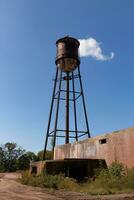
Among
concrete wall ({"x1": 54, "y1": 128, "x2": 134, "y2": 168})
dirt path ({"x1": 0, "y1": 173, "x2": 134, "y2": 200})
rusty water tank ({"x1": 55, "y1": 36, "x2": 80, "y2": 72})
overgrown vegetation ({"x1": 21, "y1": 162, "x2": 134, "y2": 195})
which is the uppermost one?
rusty water tank ({"x1": 55, "y1": 36, "x2": 80, "y2": 72})

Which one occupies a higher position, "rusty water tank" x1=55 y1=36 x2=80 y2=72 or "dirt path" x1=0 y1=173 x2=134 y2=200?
"rusty water tank" x1=55 y1=36 x2=80 y2=72

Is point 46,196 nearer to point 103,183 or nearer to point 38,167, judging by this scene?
point 103,183

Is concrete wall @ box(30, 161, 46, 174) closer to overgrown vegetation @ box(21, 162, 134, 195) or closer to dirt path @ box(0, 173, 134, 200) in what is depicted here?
overgrown vegetation @ box(21, 162, 134, 195)

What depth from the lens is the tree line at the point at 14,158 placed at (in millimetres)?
53219

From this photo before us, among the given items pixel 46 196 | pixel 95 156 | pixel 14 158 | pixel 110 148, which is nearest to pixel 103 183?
pixel 46 196

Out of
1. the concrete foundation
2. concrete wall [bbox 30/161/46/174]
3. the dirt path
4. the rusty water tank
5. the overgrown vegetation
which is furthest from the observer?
the rusty water tank

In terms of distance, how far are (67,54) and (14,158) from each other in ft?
105

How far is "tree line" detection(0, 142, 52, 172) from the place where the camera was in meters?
53.2

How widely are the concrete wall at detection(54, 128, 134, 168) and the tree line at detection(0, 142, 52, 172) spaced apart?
28.1 metres

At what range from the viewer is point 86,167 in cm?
2153

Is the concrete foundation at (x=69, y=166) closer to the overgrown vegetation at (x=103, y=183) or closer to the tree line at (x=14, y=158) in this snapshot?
the overgrown vegetation at (x=103, y=183)

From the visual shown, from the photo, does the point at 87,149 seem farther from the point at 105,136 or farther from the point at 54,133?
the point at 54,133

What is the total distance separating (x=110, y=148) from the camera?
2030cm

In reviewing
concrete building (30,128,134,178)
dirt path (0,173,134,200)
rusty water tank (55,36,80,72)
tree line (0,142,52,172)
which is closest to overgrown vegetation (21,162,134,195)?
concrete building (30,128,134,178)
